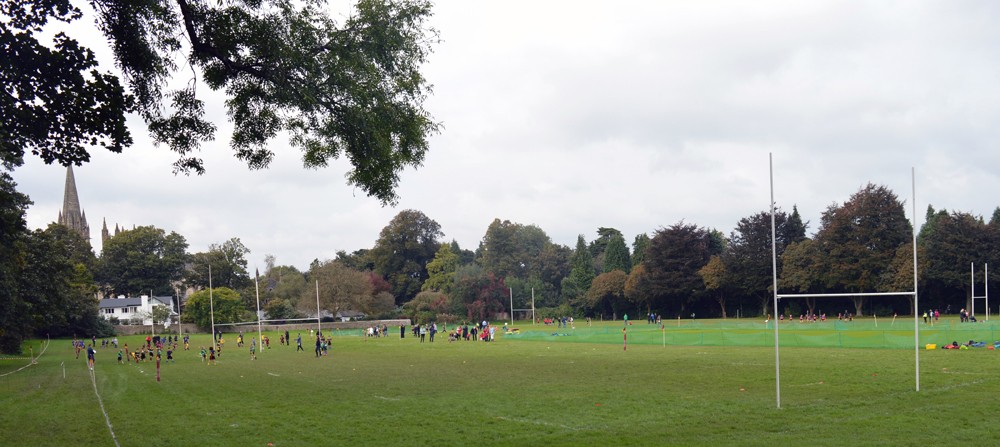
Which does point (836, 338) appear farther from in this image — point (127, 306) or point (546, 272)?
point (127, 306)

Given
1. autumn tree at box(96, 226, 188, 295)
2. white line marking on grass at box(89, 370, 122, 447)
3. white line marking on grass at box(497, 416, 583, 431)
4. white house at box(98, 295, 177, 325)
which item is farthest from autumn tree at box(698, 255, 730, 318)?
autumn tree at box(96, 226, 188, 295)

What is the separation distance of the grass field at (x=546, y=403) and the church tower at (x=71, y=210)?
140m

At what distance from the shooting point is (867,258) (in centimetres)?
7938

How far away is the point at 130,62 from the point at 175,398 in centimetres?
→ 1520

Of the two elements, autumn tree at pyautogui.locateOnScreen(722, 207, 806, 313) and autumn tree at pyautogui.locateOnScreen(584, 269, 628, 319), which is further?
autumn tree at pyautogui.locateOnScreen(584, 269, 628, 319)

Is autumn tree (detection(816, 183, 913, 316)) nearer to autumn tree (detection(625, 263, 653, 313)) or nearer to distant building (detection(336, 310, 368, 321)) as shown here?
autumn tree (detection(625, 263, 653, 313))

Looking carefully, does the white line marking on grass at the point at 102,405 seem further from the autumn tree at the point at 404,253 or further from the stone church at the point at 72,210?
the stone church at the point at 72,210

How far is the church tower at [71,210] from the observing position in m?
158

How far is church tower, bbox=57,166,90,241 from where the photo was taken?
157625mm

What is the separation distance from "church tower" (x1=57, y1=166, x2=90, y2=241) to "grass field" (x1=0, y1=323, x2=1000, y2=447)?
139872 millimetres

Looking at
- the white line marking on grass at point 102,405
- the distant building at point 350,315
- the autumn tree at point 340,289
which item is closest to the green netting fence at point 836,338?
the white line marking on grass at point 102,405

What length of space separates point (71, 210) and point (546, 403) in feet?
550

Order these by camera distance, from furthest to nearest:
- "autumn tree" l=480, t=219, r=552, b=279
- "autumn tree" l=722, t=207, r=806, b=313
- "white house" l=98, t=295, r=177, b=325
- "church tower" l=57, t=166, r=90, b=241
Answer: "church tower" l=57, t=166, r=90, b=241 → "autumn tree" l=480, t=219, r=552, b=279 → "white house" l=98, t=295, r=177, b=325 → "autumn tree" l=722, t=207, r=806, b=313

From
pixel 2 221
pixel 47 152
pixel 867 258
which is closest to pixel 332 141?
pixel 47 152
